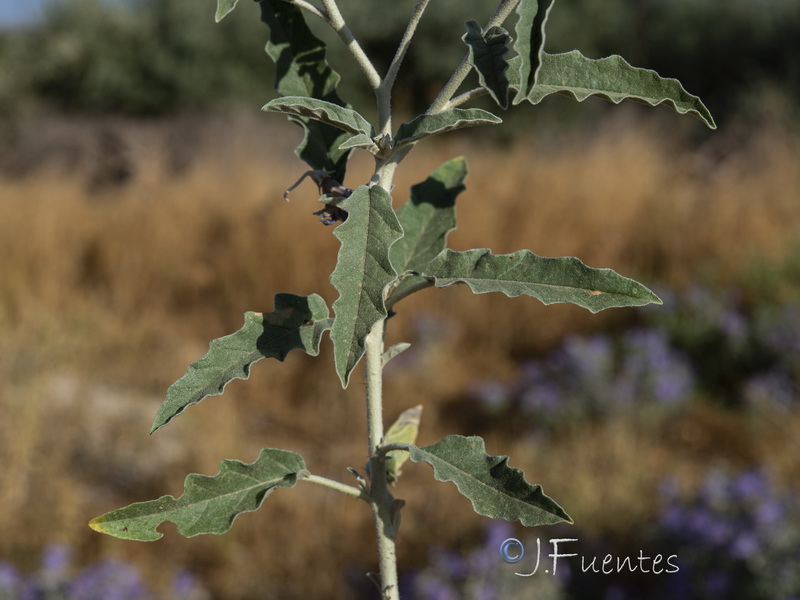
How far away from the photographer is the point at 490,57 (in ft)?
1.44

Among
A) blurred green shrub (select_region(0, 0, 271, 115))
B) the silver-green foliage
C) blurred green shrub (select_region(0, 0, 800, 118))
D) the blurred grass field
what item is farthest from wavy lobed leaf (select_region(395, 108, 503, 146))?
blurred green shrub (select_region(0, 0, 271, 115))

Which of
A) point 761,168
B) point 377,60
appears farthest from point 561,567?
point 377,60

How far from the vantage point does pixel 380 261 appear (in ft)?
1.44

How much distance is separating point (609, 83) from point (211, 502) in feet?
1.25

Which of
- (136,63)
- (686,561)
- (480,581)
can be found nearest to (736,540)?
(686,561)

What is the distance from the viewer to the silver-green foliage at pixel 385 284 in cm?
44

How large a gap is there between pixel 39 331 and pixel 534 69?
12.5ft

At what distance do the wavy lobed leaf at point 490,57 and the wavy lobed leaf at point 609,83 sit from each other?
0.04 m

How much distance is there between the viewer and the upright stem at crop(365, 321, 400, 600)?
20.7 inches

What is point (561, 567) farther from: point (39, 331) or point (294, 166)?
point (294, 166)

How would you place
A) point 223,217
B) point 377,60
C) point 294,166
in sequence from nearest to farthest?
point 223,217 → point 294,166 → point 377,60

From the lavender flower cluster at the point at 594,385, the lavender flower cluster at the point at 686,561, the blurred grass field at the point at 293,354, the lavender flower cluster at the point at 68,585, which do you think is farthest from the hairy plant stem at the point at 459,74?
the lavender flower cluster at the point at 594,385

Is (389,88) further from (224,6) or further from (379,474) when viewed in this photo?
(379,474)

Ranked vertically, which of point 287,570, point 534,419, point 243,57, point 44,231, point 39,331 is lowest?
point 287,570
